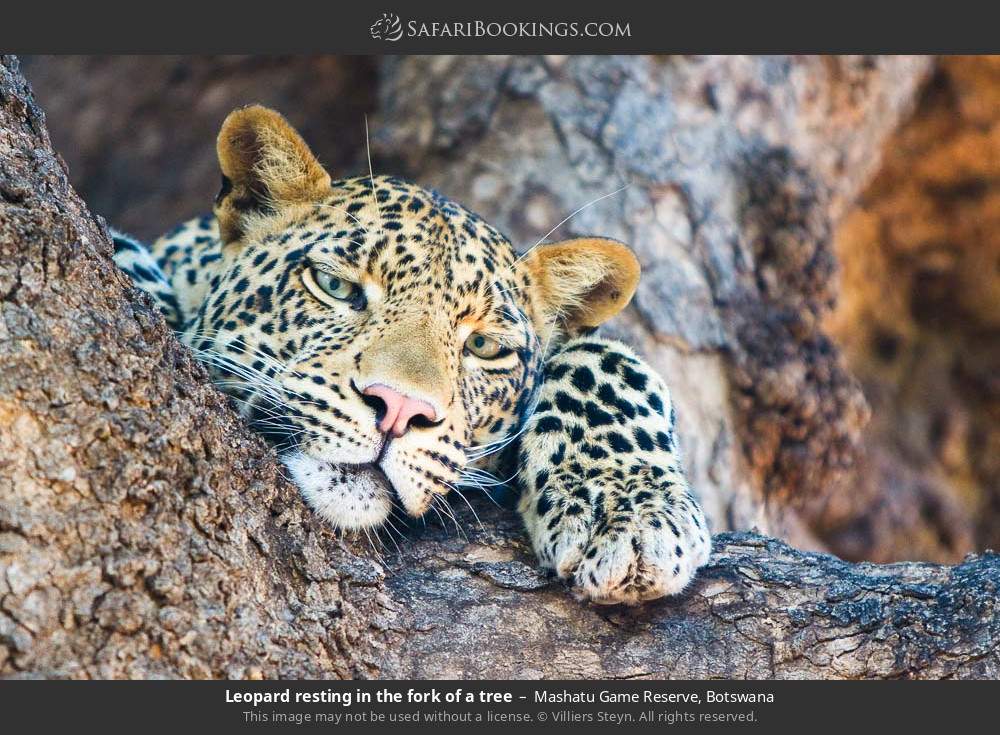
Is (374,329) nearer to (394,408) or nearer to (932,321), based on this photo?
(394,408)

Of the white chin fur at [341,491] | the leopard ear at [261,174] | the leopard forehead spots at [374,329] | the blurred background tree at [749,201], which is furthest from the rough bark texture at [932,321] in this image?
the white chin fur at [341,491]

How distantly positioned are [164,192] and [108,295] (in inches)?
282

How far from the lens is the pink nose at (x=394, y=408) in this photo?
4750 millimetres

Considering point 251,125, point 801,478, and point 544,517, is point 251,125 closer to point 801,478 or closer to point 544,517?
point 544,517

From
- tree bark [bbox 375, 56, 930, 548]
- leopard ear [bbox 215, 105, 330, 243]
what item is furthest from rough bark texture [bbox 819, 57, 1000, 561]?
leopard ear [bbox 215, 105, 330, 243]

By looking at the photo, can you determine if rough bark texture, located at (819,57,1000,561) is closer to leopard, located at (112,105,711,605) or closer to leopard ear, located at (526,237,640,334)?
Result: leopard ear, located at (526,237,640,334)

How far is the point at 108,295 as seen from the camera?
4199 mm

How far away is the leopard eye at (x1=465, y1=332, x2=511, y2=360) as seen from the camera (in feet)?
18.3

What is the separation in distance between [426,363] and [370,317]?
0.44 m

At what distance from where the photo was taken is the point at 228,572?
13.6 ft

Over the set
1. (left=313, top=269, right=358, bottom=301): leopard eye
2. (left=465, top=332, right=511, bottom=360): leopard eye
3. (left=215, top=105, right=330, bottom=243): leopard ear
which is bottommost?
(left=465, top=332, right=511, bottom=360): leopard eye

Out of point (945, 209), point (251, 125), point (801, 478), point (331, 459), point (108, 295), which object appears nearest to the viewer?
point (108, 295)
